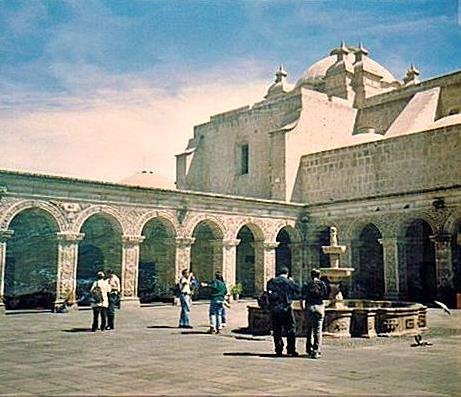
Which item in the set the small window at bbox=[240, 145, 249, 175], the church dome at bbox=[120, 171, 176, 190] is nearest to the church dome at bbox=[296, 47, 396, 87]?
the small window at bbox=[240, 145, 249, 175]

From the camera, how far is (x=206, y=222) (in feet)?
70.7

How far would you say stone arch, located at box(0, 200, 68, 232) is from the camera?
16.1 m

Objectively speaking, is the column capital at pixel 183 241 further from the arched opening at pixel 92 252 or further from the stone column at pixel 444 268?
the stone column at pixel 444 268

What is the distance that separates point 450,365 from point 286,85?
2929 centimetres

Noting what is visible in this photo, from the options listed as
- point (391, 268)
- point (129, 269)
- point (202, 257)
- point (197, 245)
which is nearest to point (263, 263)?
point (202, 257)

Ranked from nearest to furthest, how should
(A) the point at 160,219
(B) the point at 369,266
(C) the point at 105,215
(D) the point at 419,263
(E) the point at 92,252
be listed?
(C) the point at 105,215 < (A) the point at 160,219 < (D) the point at 419,263 < (E) the point at 92,252 < (B) the point at 369,266

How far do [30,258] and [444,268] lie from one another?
1514cm

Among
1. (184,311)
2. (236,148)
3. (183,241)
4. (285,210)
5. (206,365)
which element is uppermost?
(236,148)

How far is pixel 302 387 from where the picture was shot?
18.9ft

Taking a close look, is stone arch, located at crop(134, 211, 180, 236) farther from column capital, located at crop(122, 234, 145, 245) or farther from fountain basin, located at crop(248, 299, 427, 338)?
fountain basin, located at crop(248, 299, 427, 338)

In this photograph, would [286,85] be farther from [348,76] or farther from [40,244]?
[40,244]

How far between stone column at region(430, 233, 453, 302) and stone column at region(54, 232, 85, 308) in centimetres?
1227

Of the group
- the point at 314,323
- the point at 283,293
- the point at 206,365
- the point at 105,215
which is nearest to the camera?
the point at 206,365

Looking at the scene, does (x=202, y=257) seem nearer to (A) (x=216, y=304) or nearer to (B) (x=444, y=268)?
(B) (x=444, y=268)
